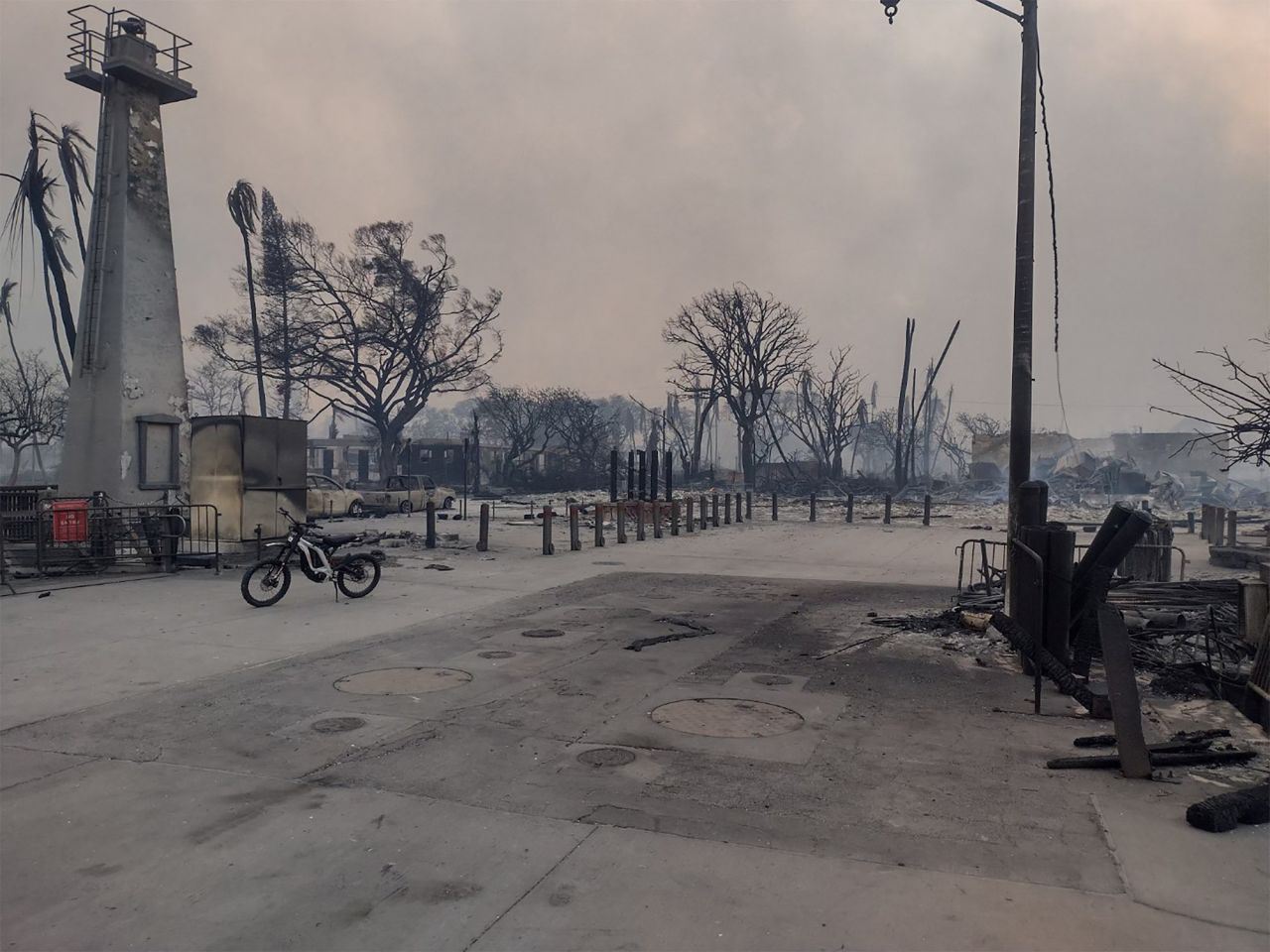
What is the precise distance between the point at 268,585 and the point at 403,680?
5.02 metres

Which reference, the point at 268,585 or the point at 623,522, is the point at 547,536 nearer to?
the point at 623,522

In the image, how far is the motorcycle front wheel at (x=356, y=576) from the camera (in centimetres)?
1232

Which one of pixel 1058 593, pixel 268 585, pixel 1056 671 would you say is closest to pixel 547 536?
pixel 268 585

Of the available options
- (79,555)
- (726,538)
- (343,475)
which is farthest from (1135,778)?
(343,475)

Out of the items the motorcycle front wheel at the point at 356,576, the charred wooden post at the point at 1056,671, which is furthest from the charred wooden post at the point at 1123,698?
the motorcycle front wheel at the point at 356,576

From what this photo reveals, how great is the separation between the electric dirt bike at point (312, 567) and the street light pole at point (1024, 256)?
8.75 metres

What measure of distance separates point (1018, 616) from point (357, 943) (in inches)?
280


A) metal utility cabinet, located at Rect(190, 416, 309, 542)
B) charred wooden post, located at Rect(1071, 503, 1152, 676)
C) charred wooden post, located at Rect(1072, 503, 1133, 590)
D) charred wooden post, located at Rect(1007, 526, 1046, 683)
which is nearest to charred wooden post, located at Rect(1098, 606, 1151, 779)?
charred wooden post, located at Rect(1007, 526, 1046, 683)

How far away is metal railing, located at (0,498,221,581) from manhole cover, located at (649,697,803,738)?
10.9 metres

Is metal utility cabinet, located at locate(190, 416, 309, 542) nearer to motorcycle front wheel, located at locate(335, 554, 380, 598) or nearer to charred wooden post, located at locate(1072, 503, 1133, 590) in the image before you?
motorcycle front wheel, located at locate(335, 554, 380, 598)

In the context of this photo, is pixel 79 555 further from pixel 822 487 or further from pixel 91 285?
pixel 822 487

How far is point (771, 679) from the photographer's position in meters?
7.89

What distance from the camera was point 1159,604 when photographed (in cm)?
969

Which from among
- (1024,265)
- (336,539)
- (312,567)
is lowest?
(312,567)
